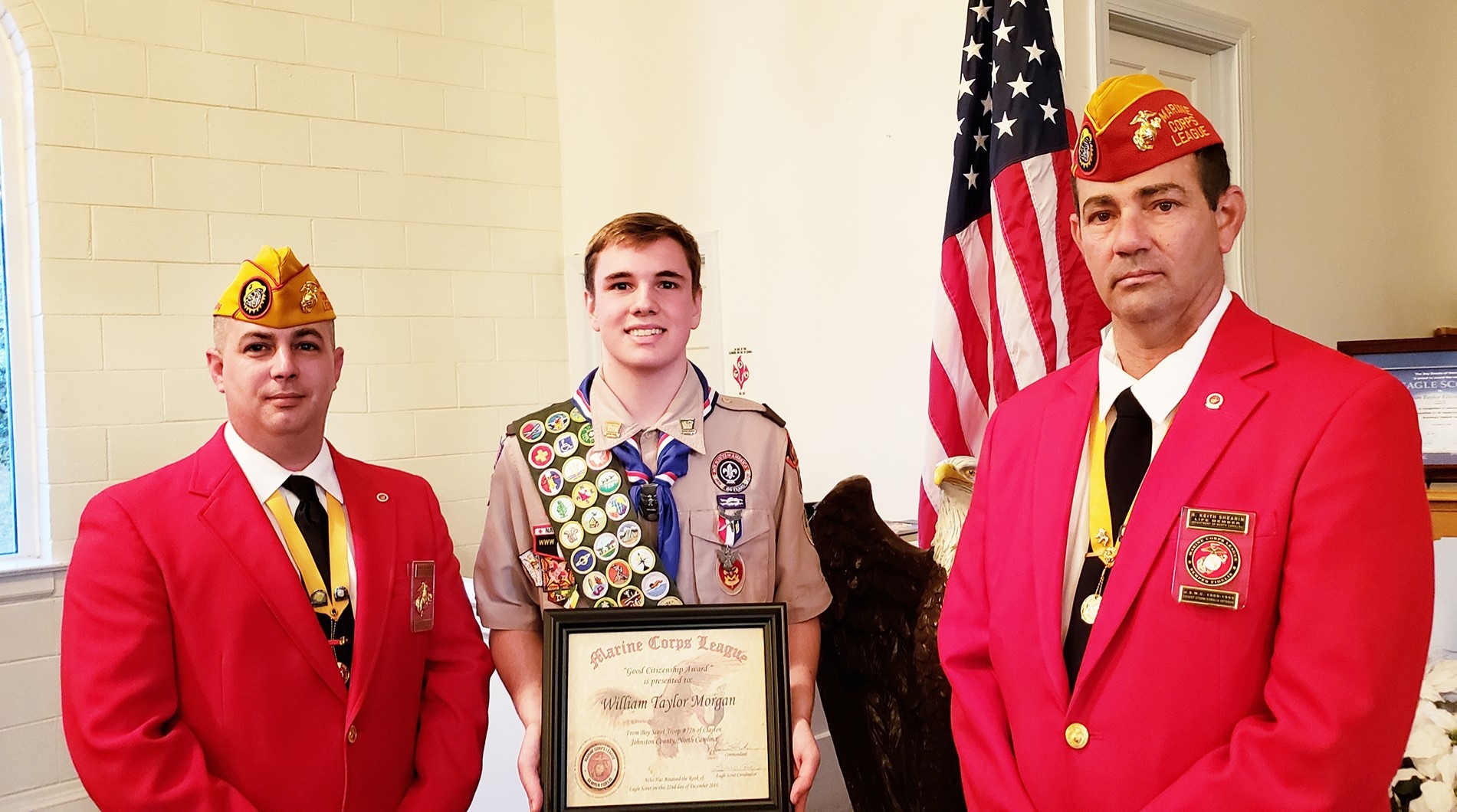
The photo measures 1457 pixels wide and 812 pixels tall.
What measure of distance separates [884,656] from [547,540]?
0.71 metres

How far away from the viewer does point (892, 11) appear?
334 centimetres

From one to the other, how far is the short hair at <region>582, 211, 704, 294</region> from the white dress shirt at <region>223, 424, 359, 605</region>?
515 millimetres

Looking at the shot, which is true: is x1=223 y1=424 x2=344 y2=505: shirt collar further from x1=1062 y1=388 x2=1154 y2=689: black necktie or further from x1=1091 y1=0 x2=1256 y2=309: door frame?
x1=1091 y1=0 x2=1256 y2=309: door frame

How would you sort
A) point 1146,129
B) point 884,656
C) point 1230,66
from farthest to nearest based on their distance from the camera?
point 1230,66
point 884,656
point 1146,129

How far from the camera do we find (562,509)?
180cm

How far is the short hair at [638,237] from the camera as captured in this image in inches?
69.9

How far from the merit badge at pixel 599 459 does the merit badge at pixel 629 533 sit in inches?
4.0

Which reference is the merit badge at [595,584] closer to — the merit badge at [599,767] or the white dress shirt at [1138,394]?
the merit badge at [599,767]

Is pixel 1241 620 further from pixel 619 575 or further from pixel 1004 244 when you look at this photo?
pixel 1004 244

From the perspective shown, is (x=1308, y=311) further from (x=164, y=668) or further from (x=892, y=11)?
(x=164, y=668)

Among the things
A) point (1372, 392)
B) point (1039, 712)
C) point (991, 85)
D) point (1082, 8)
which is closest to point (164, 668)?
point (1039, 712)

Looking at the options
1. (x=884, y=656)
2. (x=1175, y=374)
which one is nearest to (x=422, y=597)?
(x=884, y=656)

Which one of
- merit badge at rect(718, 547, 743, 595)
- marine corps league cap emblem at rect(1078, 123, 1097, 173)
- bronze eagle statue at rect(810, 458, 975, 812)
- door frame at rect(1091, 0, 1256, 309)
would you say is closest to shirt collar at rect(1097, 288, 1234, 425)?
marine corps league cap emblem at rect(1078, 123, 1097, 173)

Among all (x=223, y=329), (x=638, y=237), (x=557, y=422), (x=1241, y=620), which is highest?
(x=638, y=237)
